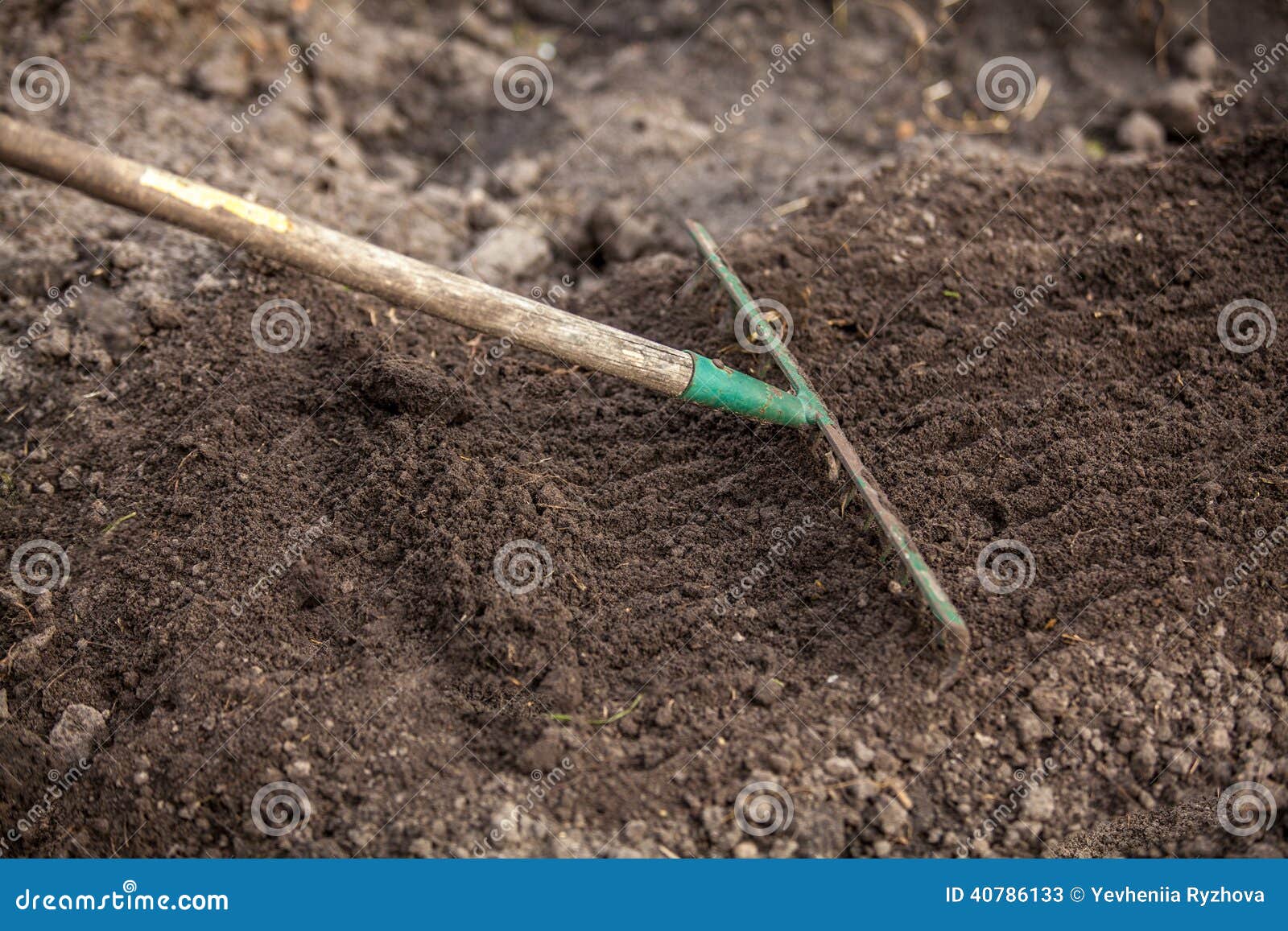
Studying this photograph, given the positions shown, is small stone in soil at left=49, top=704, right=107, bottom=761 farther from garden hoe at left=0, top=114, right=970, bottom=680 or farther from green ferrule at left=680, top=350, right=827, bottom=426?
green ferrule at left=680, top=350, right=827, bottom=426

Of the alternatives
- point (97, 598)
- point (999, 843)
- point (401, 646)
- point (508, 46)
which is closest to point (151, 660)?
point (97, 598)

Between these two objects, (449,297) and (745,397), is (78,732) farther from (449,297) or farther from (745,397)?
(745,397)

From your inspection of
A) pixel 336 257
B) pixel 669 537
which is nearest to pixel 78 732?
pixel 336 257

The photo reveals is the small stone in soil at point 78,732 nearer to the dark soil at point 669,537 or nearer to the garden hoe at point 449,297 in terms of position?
the dark soil at point 669,537

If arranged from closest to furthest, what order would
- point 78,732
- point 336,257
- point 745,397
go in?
point 78,732, point 336,257, point 745,397

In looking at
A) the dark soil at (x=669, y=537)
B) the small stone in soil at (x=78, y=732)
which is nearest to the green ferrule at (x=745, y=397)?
the dark soil at (x=669, y=537)

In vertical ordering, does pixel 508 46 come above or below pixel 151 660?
above

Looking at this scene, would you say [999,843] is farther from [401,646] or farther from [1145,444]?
[401,646]

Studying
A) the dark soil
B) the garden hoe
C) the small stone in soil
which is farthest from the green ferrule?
the small stone in soil
